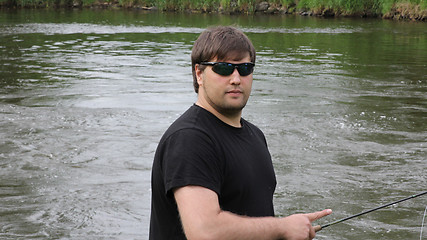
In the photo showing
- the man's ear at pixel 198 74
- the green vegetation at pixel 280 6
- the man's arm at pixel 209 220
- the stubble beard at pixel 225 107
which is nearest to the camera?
the man's arm at pixel 209 220

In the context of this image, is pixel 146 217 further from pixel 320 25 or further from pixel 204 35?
pixel 320 25

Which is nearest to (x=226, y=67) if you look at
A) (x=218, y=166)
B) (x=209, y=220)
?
(x=218, y=166)

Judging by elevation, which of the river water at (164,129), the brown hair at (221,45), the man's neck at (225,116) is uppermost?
the brown hair at (221,45)

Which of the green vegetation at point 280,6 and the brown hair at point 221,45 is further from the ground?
the brown hair at point 221,45

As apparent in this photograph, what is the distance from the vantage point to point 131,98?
488 inches

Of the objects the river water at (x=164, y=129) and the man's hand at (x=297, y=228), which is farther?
the river water at (x=164, y=129)

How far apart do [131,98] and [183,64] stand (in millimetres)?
5457

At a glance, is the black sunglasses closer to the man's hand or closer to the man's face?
the man's face

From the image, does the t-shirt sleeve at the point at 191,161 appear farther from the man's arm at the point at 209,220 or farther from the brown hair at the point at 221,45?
the brown hair at the point at 221,45

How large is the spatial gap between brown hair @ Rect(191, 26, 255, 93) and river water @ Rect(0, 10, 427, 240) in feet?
11.4

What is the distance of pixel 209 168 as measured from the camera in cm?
219

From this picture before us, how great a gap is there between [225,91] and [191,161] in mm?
390

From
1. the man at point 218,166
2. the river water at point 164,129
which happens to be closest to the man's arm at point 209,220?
the man at point 218,166

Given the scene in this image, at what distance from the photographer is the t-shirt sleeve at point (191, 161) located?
2.15 m
